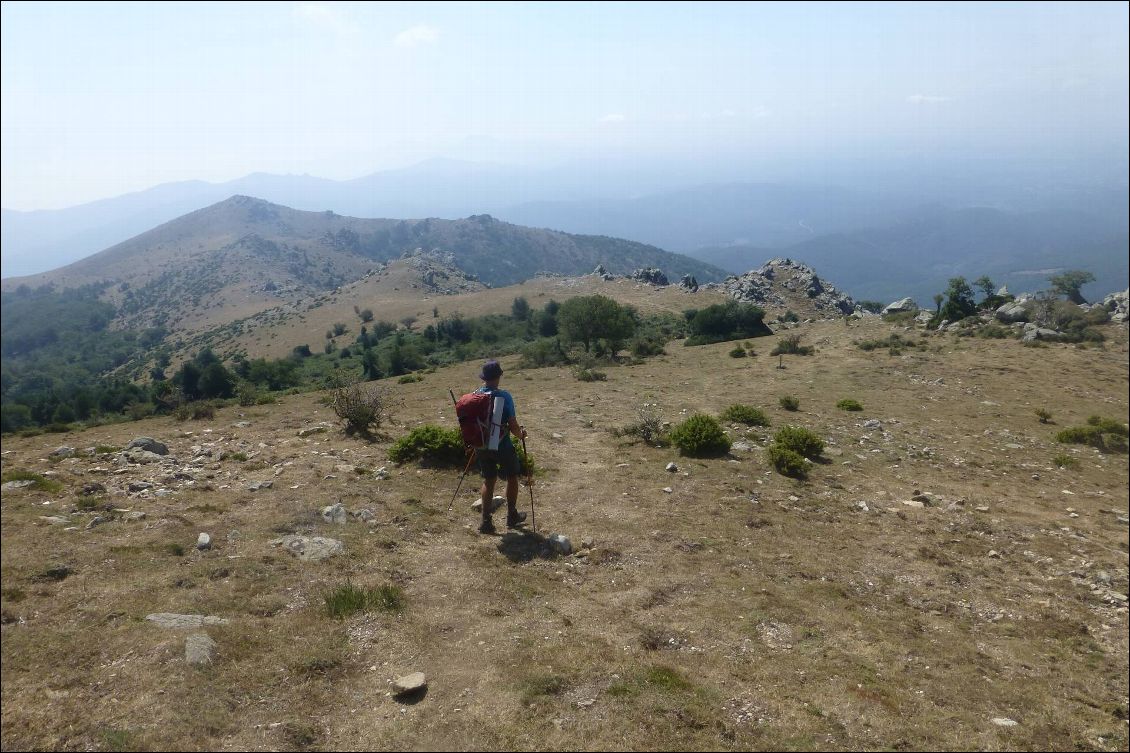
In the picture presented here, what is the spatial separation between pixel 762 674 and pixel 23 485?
40.1 feet

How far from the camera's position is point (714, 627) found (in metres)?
6.60

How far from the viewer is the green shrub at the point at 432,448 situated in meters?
12.4

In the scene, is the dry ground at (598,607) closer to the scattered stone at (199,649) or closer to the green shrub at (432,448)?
the scattered stone at (199,649)

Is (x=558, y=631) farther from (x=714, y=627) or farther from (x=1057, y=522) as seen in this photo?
(x=1057, y=522)

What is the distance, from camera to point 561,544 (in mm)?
8625

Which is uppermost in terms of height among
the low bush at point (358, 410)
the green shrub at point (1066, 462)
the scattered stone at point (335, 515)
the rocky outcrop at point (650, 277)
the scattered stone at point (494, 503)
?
the rocky outcrop at point (650, 277)

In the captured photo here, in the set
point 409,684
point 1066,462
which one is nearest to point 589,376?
point 1066,462

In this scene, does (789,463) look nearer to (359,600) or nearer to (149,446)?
(359,600)

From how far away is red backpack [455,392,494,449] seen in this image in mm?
8539

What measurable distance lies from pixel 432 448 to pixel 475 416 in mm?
4305

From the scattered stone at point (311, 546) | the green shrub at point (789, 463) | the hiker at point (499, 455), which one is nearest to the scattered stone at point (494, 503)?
the hiker at point (499, 455)

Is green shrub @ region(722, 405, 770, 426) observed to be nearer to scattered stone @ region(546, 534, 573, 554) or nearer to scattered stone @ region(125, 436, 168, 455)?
scattered stone @ region(546, 534, 573, 554)

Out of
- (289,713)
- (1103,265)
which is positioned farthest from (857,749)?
(1103,265)

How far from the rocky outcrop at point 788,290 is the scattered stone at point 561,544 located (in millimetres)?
73026
